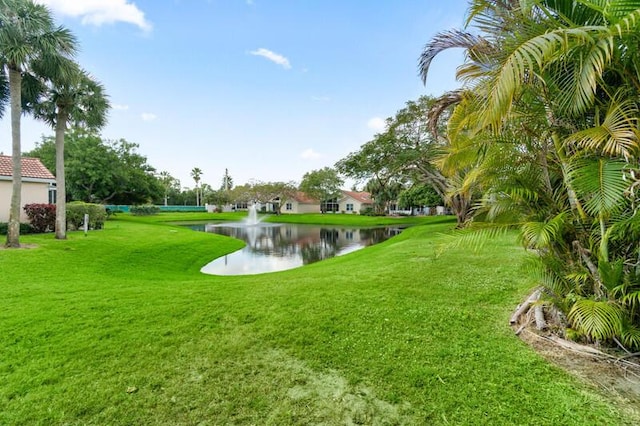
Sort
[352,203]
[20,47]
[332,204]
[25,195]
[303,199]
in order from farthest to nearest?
1. [332,204]
2. [352,203]
3. [303,199]
4. [25,195]
5. [20,47]

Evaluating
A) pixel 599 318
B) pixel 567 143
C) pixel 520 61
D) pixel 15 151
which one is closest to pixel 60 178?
pixel 15 151

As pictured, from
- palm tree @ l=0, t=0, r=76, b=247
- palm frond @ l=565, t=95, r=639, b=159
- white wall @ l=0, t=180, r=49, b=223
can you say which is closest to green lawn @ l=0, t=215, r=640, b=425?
palm frond @ l=565, t=95, r=639, b=159

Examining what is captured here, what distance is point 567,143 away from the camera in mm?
2721

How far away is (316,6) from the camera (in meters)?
11.3

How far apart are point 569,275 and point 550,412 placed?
143cm

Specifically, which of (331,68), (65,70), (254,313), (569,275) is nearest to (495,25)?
(569,275)

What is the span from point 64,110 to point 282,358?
12826 millimetres

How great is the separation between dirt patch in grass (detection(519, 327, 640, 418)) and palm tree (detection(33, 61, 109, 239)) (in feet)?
43.5

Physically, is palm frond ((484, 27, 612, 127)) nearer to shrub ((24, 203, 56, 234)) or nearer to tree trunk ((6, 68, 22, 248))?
tree trunk ((6, 68, 22, 248))

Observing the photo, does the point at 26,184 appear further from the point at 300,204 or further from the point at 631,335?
the point at 300,204

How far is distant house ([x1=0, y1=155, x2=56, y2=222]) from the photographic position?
12102mm

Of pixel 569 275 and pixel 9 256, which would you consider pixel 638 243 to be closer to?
pixel 569 275

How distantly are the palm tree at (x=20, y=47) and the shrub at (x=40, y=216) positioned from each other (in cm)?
466

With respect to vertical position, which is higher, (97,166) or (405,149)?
(97,166)
